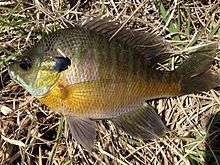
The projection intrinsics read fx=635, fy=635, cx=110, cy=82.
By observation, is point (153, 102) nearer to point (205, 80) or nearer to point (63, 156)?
point (205, 80)

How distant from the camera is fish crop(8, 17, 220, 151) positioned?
2.35 m

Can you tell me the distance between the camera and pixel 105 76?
7.80ft

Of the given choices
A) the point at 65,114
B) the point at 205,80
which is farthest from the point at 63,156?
the point at 205,80

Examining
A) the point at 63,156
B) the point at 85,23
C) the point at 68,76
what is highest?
the point at 85,23

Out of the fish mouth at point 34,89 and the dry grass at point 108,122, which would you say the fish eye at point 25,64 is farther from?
the dry grass at point 108,122

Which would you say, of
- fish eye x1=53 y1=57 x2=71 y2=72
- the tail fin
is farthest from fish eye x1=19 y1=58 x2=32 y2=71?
the tail fin

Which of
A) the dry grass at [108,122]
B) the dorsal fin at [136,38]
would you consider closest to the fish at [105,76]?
the dorsal fin at [136,38]

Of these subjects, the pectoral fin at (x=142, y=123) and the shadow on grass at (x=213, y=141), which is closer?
the pectoral fin at (x=142, y=123)

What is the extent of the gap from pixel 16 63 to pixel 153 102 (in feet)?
2.00

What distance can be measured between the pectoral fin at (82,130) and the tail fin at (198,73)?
0.39 metres

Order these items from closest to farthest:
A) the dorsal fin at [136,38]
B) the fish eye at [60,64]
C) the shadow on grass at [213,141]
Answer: the fish eye at [60,64], the dorsal fin at [136,38], the shadow on grass at [213,141]

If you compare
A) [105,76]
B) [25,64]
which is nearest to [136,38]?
[105,76]

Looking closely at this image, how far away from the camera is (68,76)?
2340 millimetres

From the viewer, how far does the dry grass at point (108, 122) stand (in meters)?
2.63
